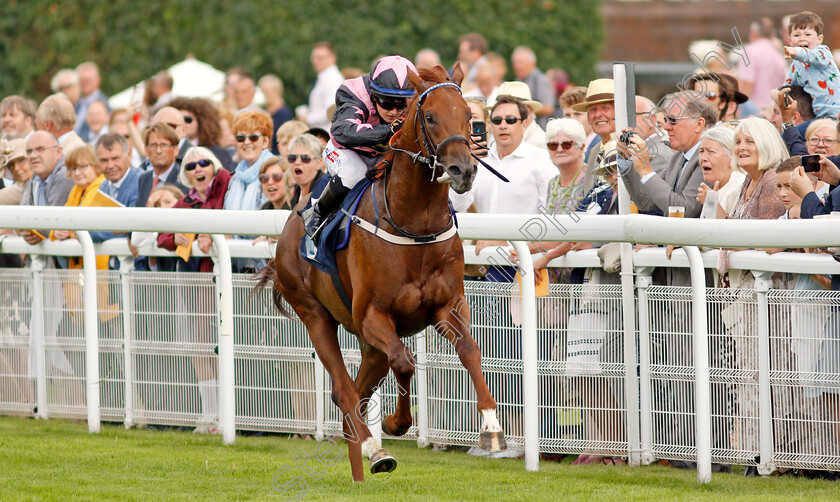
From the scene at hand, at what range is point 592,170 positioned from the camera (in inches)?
285

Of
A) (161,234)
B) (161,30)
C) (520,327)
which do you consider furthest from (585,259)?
(161,30)

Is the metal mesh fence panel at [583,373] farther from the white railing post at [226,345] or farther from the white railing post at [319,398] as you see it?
the white railing post at [226,345]

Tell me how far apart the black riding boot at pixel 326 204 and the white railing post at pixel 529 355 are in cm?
100

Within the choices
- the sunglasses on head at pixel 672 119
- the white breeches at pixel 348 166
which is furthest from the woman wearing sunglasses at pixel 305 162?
the sunglasses on head at pixel 672 119

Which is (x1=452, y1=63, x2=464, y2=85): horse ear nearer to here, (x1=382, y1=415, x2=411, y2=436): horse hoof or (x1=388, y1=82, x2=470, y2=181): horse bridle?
(x1=388, y1=82, x2=470, y2=181): horse bridle

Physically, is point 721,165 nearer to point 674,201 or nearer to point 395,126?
point 674,201

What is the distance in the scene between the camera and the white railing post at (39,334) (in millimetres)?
8305

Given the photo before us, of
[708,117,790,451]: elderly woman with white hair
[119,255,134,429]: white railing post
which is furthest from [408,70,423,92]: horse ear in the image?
[119,255,134,429]: white railing post

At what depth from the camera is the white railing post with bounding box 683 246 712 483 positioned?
5824 millimetres

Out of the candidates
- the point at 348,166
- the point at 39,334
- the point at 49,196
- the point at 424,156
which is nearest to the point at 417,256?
the point at 424,156

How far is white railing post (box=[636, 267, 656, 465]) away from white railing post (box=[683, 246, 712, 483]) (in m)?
0.41

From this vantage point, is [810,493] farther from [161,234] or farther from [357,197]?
[161,234]

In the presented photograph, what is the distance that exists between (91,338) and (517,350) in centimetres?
292

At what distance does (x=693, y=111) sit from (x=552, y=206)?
104 centimetres
